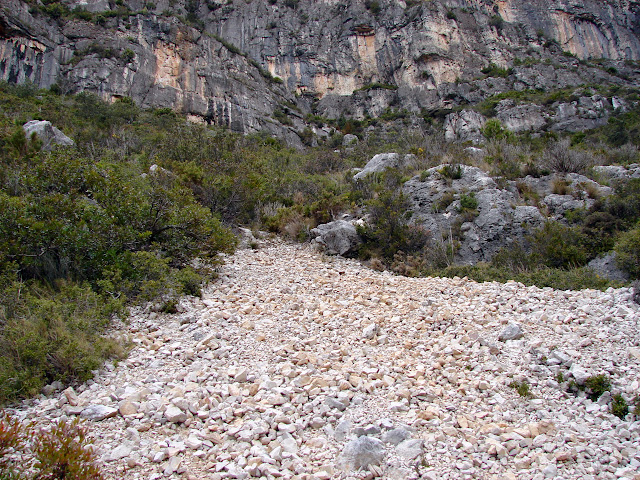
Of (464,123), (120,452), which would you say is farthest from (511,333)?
→ (464,123)

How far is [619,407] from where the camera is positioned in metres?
3.06

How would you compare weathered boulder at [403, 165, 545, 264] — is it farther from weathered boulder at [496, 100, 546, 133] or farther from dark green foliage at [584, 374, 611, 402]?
weathered boulder at [496, 100, 546, 133]

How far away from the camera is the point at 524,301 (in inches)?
209

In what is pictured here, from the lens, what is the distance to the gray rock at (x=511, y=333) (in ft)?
14.1

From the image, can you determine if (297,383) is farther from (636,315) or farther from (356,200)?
(356,200)

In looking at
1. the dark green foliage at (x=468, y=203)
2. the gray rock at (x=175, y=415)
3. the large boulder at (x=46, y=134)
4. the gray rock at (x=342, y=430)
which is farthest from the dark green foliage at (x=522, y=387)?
the large boulder at (x=46, y=134)

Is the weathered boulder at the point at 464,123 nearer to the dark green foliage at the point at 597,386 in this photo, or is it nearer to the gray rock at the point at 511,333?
the gray rock at the point at 511,333

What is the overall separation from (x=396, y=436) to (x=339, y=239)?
611 centimetres

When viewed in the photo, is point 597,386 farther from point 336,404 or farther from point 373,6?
point 373,6

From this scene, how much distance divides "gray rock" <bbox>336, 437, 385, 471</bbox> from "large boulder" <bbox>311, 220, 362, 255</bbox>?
6.01 m

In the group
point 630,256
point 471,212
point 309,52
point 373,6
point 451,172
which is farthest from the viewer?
point 373,6

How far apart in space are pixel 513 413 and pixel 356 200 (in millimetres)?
8653

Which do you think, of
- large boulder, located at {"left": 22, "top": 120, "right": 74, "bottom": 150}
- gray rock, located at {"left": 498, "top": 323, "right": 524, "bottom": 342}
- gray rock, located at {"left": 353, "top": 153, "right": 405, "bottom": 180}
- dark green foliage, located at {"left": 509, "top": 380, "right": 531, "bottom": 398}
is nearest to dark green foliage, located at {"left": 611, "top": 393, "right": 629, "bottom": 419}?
dark green foliage, located at {"left": 509, "top": 380, "right": 531, "bottom": 398}

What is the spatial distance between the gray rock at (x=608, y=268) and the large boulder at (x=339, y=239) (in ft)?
15.1
